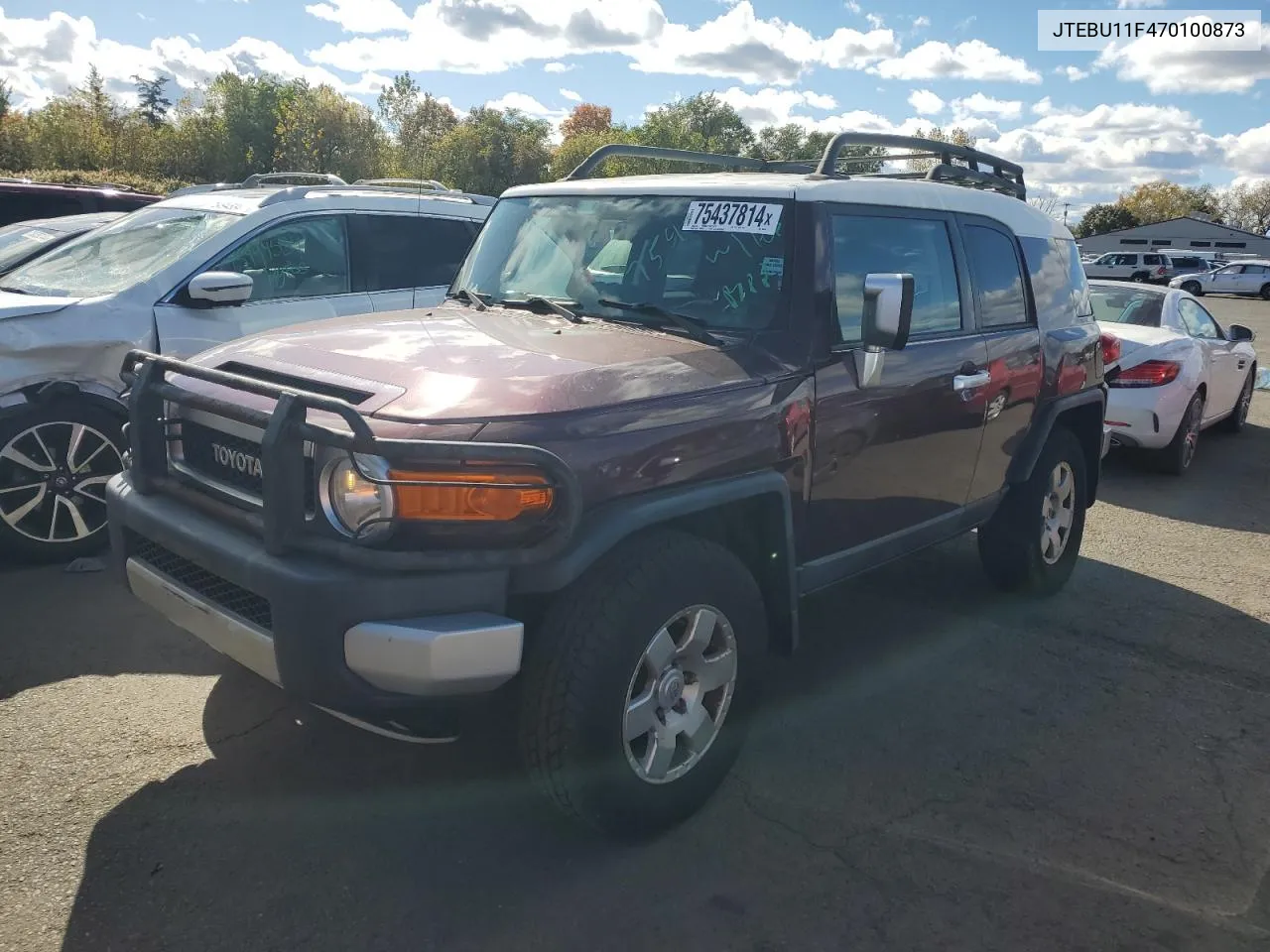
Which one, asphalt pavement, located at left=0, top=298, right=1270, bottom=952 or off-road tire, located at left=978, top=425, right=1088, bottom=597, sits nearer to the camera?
asphalt pavement, located at left=0, top=298, right=1270, bottom=952

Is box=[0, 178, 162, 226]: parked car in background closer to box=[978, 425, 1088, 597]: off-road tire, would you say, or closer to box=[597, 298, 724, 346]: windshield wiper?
box=[597, 298, 724, 346]: windshield wiper

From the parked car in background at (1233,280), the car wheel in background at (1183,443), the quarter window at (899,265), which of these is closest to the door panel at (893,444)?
the quarter window at (899,265)

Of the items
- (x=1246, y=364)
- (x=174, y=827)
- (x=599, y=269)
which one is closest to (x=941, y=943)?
(x=174, y=827)

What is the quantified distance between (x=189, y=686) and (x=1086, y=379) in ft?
14.8

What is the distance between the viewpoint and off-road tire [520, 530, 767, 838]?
271 cm

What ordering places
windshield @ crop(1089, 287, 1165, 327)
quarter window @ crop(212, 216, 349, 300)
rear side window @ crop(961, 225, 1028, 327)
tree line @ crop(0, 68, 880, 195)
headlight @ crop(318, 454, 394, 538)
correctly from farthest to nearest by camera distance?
tree line @ crop(0, 68, 880, 195) < windshield @ crop(1089, 287, 1165, 327) < quarter window @ crop(212, 216, 349, 300) < rear side window @ crop(961, 225, 1028, 327) < headlight @ crop(318, 454, 394, 538)

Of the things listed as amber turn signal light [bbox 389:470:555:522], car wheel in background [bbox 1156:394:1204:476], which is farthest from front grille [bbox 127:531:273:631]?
car wheel in background [bbox 1156:394:1204:476]

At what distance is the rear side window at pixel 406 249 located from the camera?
6.20 m

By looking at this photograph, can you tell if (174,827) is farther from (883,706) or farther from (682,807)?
(883,706)

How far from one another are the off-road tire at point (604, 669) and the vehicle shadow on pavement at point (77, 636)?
194cm

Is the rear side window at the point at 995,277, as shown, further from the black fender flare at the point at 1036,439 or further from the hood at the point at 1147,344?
the hood at the point at 1147,344

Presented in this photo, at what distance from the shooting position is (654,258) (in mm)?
3754

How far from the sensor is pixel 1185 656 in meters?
4.80

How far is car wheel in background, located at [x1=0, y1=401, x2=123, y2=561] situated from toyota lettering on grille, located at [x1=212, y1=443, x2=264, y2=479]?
2206 mm
